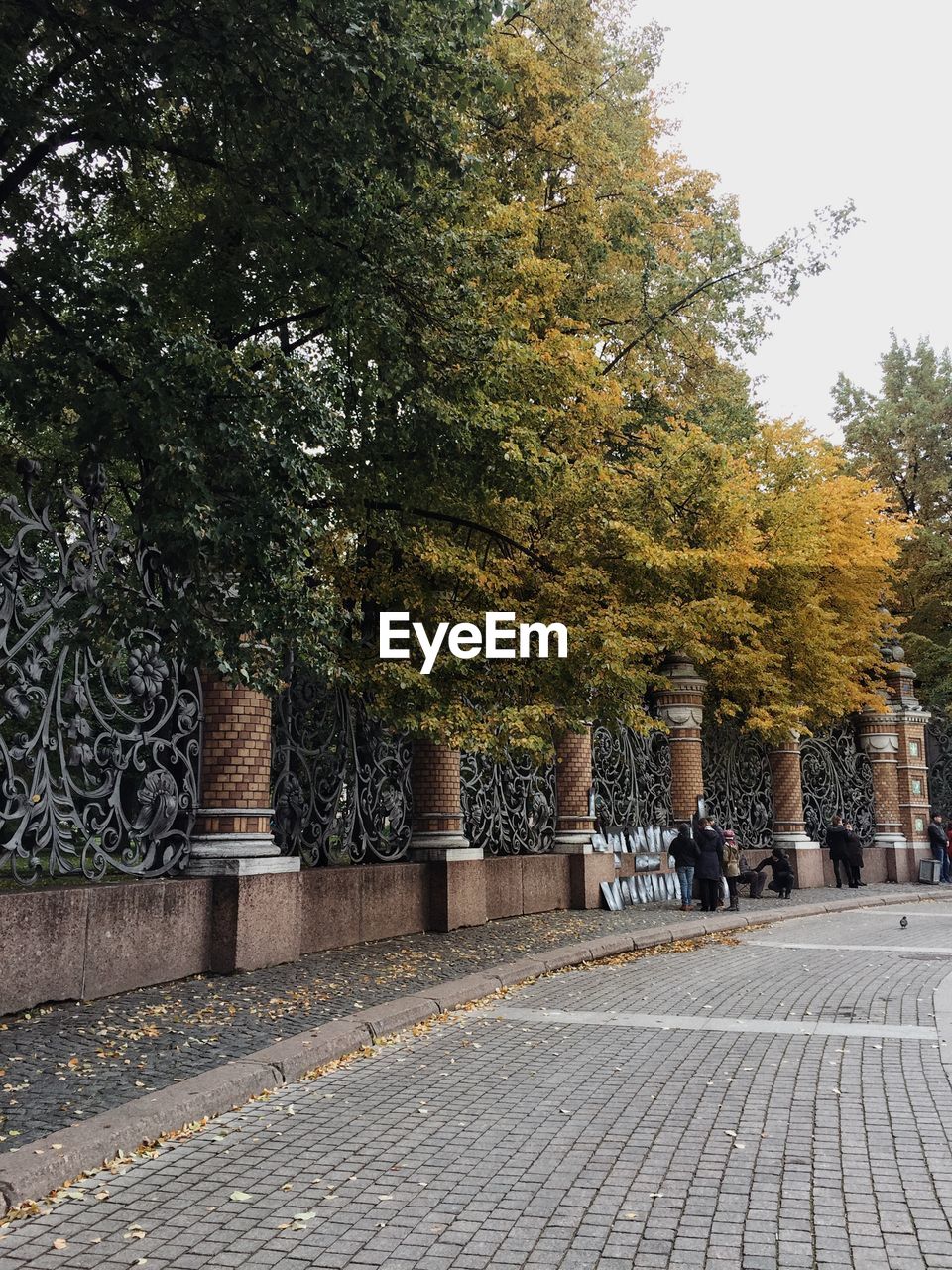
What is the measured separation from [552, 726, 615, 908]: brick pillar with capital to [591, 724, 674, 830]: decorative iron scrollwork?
3.60 feet

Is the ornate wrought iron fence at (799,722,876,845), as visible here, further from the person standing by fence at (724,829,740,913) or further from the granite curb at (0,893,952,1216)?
the granite curb at (0,893,952,1216)

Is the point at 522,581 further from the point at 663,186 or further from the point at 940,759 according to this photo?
the point at 940,759

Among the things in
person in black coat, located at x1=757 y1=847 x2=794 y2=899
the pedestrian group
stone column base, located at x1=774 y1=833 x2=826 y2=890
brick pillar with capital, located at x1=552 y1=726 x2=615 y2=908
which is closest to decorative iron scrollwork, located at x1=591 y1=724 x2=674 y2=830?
the pedestrian group

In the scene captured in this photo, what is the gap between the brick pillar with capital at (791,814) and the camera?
84.4 ft

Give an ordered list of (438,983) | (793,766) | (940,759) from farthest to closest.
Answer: (940,759) < (793,766) < (438,983)

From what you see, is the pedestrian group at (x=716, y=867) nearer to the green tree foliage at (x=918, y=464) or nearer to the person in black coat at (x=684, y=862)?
the person in black coat at (x=684, y=862)

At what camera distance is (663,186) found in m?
23.0

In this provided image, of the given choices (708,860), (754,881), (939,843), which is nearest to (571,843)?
(708,860)

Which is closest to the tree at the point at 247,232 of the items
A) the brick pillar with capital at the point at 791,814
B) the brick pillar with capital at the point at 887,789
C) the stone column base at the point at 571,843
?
the stone column base at the point at 571,843

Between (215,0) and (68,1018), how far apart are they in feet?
22.6

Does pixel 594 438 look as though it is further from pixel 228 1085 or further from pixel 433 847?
pixel 228 1085

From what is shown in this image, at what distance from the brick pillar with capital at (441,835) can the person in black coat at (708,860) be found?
5.62m

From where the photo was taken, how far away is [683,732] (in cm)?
2211

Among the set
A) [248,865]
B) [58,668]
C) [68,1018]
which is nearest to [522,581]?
[248,865]
